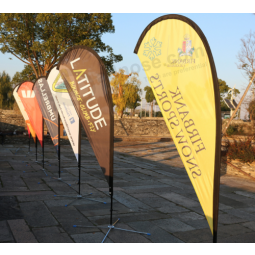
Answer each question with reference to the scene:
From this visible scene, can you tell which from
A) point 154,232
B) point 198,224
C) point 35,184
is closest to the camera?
point 154,232

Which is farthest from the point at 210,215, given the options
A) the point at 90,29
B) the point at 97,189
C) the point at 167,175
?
the point at 90,29

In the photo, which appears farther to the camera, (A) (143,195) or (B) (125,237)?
(A) (143,195)

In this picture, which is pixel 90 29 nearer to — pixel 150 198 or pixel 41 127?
pixel 41 127

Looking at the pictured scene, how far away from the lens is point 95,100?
435cm

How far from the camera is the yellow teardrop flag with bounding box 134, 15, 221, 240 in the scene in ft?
9.15

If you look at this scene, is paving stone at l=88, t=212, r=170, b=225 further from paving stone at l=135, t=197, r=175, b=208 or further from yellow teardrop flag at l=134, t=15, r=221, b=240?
yellow teardrop flag at l=134, t=15, r=221, b=240

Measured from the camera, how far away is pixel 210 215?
2930mm

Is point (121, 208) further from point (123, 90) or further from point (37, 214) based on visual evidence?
point (123, 90)

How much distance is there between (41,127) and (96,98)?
17.0ft

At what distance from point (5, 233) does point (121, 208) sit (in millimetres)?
2105

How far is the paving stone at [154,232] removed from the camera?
3805 millimetres

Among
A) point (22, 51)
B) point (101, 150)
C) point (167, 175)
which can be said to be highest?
point (22, 51)

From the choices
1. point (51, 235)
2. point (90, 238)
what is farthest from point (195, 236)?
point (51, 235)

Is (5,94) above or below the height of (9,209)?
above
